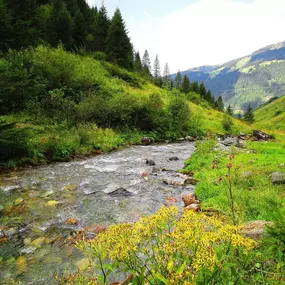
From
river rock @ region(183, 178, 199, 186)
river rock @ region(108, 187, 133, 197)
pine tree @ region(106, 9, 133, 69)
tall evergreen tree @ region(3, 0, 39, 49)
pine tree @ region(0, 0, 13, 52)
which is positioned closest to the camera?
river rock @ region(108, 187, 133, 197)

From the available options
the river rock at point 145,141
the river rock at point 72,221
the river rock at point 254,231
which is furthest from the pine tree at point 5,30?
the river rock at point 254,231

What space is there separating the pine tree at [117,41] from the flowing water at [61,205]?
148 ft

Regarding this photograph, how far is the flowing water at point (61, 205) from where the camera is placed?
244 inches

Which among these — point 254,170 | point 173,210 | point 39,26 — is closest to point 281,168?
point 254,170

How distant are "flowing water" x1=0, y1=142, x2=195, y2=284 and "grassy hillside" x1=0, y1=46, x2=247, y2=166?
222 cm

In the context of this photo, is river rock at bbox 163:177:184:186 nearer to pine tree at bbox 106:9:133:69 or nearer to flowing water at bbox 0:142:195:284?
flowing water at bbox 0:142:195:284

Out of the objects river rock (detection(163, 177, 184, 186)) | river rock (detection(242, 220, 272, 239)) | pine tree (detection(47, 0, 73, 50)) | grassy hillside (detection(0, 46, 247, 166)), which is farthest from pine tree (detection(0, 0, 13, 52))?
river rock (detection(242, 220, 272, 239))

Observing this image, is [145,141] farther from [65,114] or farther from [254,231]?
A: [254,231]

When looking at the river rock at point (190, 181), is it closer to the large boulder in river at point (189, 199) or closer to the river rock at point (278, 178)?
the large boulder in river at point (189, 199)

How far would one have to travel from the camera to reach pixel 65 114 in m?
25.5

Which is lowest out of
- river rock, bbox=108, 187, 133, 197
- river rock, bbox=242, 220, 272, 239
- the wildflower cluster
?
river rock, bbox=108, 187, 133, 197

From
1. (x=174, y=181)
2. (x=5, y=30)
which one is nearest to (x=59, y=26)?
(x=5, y=30)

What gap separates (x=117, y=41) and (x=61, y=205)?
177ft

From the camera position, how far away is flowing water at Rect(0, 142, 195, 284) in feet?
20.3
